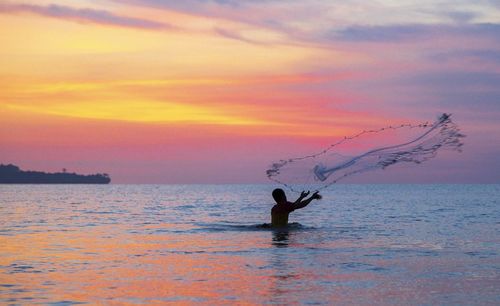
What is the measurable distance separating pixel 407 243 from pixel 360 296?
1170 centimetres

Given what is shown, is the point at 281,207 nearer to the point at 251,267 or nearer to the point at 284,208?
the point at 284,208

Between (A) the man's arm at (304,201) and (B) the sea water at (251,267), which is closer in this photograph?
(B) the sea water at (251,267)

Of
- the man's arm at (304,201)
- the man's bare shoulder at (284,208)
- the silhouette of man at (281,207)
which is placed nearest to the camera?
the man's arm at (304,201)

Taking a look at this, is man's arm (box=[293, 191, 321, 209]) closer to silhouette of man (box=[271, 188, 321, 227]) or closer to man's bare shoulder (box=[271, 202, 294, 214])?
silhouette of man (box=[271, 188, 321, 227])

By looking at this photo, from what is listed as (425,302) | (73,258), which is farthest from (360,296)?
(73,258)

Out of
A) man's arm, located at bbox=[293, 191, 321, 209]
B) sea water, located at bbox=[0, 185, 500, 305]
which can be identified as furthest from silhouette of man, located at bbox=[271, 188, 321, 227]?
sea water, located at bbox=[0, 185, 500, 305]

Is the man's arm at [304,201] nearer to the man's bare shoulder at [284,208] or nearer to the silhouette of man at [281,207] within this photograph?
the silhouette of man at [281,207]

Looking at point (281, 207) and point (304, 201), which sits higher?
point (304, 201)

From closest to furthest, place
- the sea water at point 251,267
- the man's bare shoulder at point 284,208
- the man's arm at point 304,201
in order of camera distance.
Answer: the sea water at point 251,267
the man's arm at point 304,201
the man's bare shoulder at point 284,208

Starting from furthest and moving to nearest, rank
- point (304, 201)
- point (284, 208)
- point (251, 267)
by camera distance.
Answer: point (284, 208)
point (304, 201)
point (251, 267)

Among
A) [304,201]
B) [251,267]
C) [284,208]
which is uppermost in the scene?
[304,201]

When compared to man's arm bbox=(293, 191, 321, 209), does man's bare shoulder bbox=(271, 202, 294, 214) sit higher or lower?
lower

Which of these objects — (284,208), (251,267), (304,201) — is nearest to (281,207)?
(284,208)

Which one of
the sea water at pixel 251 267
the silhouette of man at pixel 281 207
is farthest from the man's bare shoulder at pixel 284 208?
the sea water at pixel 251 267
